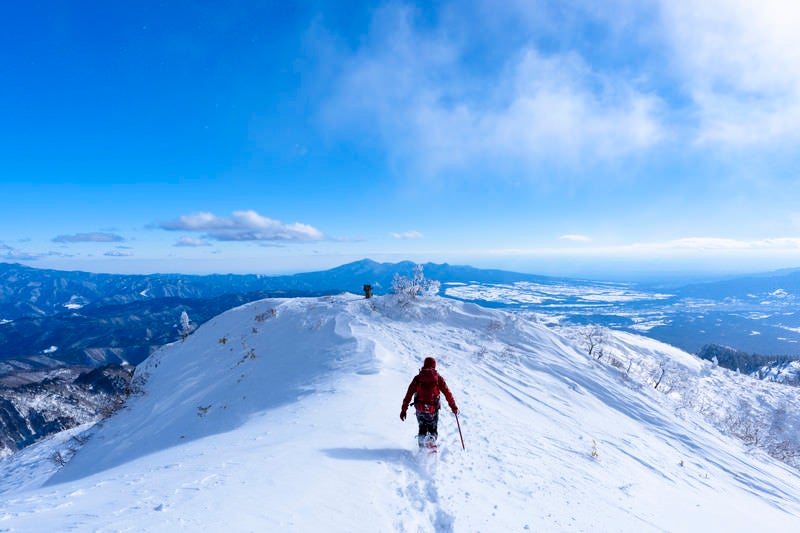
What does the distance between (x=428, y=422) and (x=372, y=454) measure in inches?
56.5

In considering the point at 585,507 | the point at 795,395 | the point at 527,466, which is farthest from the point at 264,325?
the point at 795,395

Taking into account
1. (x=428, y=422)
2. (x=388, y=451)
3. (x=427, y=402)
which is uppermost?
(x=427, y=402)

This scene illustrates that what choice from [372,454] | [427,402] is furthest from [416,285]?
[372,454]

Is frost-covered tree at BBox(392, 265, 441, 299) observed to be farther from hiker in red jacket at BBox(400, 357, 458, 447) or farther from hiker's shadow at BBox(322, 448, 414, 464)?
hiker's shadow at BBox(322, 448, 414, 464)

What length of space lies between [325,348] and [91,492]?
433 inches

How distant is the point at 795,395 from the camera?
37500 millimetres

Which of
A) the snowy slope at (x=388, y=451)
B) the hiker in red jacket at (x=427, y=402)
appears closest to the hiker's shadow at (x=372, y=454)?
the snowy slope at (x=388, y=451)

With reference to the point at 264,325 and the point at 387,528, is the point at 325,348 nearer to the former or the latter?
the point at 264,325

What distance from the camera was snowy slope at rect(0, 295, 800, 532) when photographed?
5332 millimetres

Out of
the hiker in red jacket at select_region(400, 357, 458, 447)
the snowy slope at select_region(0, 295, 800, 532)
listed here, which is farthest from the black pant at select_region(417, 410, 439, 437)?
the snowy slope at select_region(0, 295, 800, 532)

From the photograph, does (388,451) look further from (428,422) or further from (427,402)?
(427,402)

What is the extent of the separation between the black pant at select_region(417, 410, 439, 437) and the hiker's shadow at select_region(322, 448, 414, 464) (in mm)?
609

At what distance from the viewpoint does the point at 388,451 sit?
7477mm

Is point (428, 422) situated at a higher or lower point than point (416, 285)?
lower
